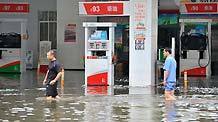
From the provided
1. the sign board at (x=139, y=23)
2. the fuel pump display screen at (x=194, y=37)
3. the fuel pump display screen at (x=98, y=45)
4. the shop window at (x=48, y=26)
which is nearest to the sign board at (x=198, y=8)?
the fuel pump display screen at (x=194, y=37)

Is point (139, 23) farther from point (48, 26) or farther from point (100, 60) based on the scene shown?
point (48, 26)

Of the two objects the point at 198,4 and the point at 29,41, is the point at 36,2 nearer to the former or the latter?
the point at 29,41

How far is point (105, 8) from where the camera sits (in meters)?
25.4

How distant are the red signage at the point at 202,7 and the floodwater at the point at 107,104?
25.4 ft

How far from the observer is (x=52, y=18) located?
39.9 metres

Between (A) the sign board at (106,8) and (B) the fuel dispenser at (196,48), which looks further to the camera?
(B) the fuel dispenser at (196,48)

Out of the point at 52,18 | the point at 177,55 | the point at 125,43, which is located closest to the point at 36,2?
the point at 52,18

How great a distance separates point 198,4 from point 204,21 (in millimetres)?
1108

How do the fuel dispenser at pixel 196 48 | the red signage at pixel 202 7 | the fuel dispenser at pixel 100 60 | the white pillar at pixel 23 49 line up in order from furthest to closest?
the white pillar at pixel 23 49 → the fuel dispenser at pixel 196 48 → the red signage at pixel 202 7 → the fuel dispenser at pixel 100 60

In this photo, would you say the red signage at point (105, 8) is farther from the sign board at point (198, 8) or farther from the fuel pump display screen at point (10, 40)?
the fuel pump display screen at point (10, 40)

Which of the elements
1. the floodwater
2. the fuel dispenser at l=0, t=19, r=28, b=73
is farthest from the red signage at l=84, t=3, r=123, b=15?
the fuel dispenser at l=0, t=19, r=28, b=73

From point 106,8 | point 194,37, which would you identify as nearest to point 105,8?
point 106,8

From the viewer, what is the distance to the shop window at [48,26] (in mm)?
39750

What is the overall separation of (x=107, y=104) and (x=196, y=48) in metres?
15.9
